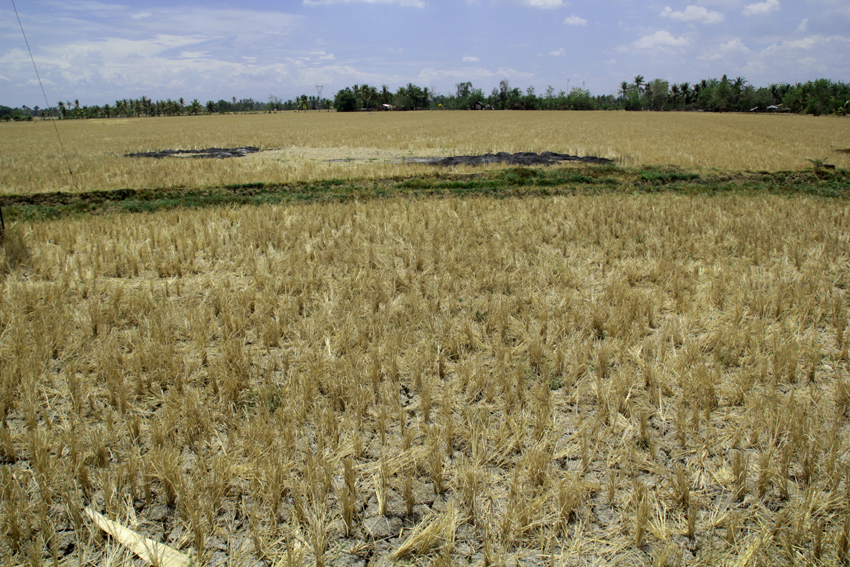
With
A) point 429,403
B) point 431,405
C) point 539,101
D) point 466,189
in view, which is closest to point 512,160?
point 466,189

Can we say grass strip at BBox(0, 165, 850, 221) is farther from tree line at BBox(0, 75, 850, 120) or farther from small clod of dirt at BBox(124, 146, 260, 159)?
tree line at BBox(0, 75, 850, 120)

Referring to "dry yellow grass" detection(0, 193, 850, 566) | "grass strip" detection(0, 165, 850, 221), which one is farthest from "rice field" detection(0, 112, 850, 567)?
"grass strip" detection(0, 165, 850, 221)

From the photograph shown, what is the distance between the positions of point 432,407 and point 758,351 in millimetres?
3370

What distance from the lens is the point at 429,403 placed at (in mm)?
4090

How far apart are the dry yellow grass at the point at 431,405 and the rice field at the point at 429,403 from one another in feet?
0.08

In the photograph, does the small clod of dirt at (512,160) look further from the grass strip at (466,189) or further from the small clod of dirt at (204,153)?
the small clod of dirt at (204,153)

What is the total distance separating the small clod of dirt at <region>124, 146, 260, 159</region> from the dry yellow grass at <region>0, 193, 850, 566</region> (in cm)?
1674

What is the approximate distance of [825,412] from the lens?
392 centimetres

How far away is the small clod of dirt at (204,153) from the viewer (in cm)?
2332

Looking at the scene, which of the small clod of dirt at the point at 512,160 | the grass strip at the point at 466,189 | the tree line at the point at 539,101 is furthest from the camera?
the tree line at the point at 539,101

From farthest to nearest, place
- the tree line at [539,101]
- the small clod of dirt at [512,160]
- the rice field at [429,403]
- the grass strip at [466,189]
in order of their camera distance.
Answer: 1. the tree line at [539,101]
2. the small clod of dirt at [512,160]
3. the grass strip at [466,189]
4. the rice field at [429,403]

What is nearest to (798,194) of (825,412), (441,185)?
(441,185)

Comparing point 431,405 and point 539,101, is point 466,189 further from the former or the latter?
point 539,101

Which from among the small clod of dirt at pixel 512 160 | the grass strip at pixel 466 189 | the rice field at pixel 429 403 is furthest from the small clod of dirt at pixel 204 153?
the rice field at pixel 429 403
